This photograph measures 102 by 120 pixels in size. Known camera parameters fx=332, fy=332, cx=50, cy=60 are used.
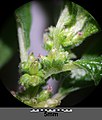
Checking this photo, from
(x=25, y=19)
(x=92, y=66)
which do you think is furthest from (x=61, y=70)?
(x=25, y=19)

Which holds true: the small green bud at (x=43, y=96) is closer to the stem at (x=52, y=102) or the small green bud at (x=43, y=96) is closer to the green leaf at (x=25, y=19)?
the stem at (x=52, y=102)

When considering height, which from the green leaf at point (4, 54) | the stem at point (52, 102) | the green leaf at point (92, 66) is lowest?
the stem at point (52, 102)

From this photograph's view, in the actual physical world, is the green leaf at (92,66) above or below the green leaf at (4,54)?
below

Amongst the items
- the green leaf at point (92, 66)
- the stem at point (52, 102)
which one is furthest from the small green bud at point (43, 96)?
the green leaf at point (92, 66)

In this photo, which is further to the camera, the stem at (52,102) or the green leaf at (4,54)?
the green leaf at (4,54)

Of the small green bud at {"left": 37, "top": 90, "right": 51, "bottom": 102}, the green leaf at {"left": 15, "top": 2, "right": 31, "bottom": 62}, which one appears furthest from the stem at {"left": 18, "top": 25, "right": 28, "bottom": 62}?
the small green bud at {"left": 37, "top": 90, "right": 51, "bottom": 102}

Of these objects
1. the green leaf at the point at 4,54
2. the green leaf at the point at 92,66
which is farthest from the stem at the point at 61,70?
the green leaf at the point at 4,54

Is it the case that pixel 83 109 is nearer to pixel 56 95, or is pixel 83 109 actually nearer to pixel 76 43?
pixel 56 95

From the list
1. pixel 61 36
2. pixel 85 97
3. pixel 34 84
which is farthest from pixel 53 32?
pixel 85 97
